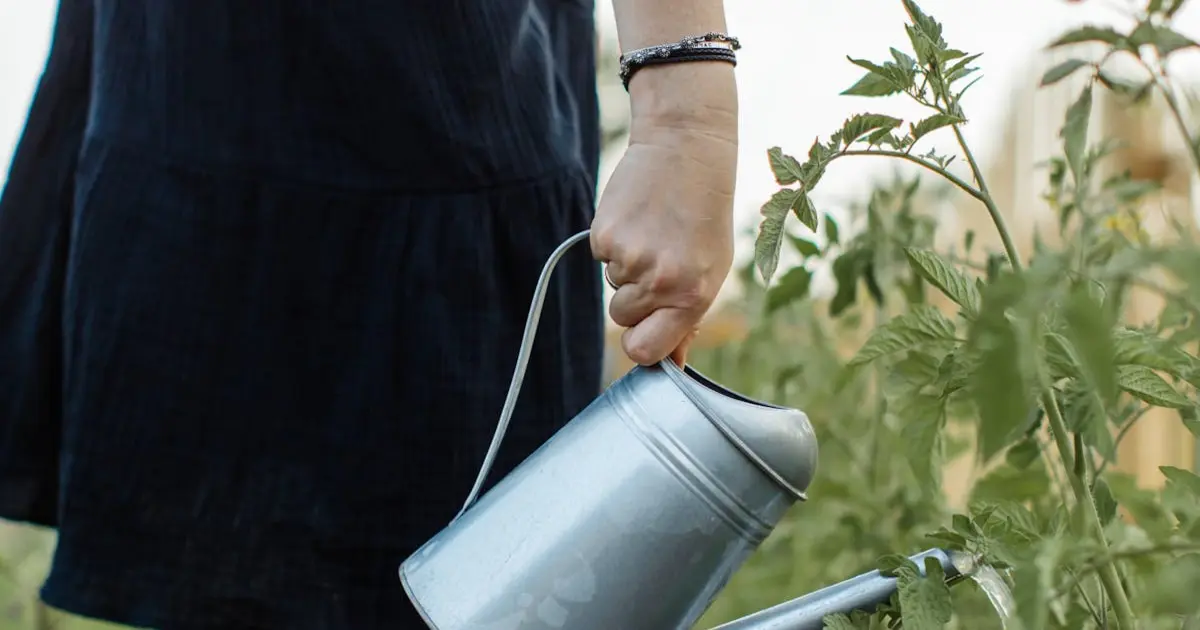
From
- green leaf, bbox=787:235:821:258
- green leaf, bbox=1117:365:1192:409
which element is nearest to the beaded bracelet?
green leaf, bbox=1117:365:1192:409

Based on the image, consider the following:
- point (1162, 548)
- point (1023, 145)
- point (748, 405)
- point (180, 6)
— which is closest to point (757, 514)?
point (748, 405)

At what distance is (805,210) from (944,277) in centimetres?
9

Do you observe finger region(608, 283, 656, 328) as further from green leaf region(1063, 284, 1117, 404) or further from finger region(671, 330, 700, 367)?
green leaf region(1063, 284, 1117, 404)

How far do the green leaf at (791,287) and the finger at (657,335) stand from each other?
38 cm

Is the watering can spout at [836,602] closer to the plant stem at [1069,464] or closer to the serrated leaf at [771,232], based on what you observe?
the plant stem at [1069,464]

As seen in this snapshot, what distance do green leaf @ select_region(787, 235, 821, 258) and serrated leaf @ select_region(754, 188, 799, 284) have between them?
1.72 ft

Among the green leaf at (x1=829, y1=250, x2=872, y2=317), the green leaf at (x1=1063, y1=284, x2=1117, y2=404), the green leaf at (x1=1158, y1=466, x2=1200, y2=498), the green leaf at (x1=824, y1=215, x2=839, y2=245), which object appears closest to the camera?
the green leaf at (x1=1063, y1=284, x2=1117, y2=404)

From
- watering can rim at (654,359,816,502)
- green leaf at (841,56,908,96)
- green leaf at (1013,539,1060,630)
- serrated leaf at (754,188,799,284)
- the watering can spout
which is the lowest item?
the watering can spout

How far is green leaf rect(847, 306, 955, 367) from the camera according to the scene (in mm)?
758

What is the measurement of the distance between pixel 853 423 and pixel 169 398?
40.7 inches

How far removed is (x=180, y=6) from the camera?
36.5 inches

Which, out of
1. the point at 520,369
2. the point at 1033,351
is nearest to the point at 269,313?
the point at 520,369

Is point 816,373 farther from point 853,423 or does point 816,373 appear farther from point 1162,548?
point 1162,548

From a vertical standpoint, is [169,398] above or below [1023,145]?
above
